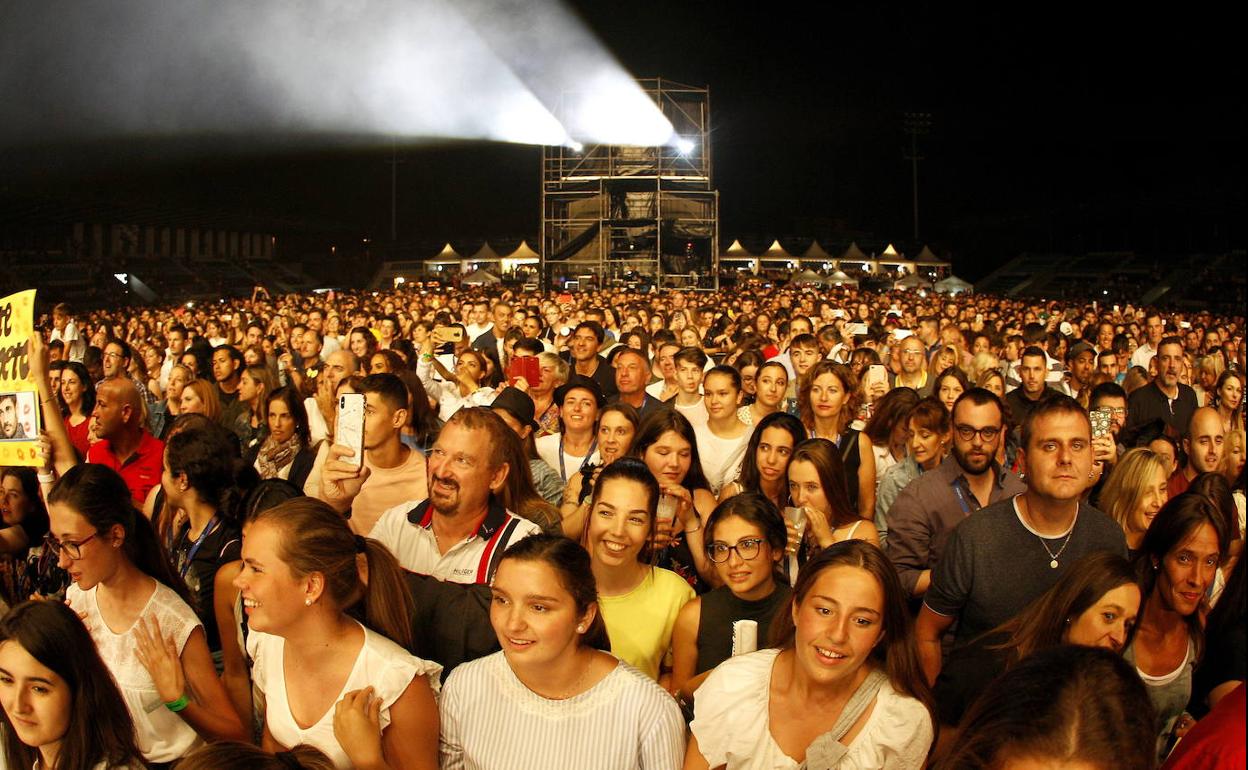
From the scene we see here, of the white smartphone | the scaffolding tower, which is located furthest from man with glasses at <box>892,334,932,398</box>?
the scaffolding tower

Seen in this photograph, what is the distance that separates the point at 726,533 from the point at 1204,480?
209 cm

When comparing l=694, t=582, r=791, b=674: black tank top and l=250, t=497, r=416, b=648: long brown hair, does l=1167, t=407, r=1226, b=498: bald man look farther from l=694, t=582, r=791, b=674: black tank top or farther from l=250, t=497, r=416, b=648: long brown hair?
l=250, t=497, r=416, b=648: long brown hair

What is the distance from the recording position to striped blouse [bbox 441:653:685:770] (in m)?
2.71

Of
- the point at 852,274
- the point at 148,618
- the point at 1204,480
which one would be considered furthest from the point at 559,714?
the point at 852,274

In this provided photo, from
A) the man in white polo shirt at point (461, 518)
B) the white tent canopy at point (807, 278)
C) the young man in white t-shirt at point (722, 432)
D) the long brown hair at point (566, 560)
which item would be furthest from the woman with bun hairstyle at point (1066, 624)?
the white tent canopy at point (807, 278)

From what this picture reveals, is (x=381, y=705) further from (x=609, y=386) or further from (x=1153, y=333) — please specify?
(x=1153, y=333)

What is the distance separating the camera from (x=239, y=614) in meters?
3.41

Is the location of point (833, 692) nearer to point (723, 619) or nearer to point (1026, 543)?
point (723, 619)

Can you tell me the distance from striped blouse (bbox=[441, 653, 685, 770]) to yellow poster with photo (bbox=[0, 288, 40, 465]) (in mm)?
2563

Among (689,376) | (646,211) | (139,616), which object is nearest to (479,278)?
(646,211)

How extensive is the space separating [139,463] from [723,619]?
3.53 m

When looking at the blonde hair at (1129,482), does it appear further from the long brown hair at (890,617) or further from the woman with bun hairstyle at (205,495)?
the woman with bun hairstyle at (205,495)

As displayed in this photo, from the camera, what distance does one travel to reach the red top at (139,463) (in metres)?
5.41

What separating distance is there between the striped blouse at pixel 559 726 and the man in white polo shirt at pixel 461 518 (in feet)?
2.54
